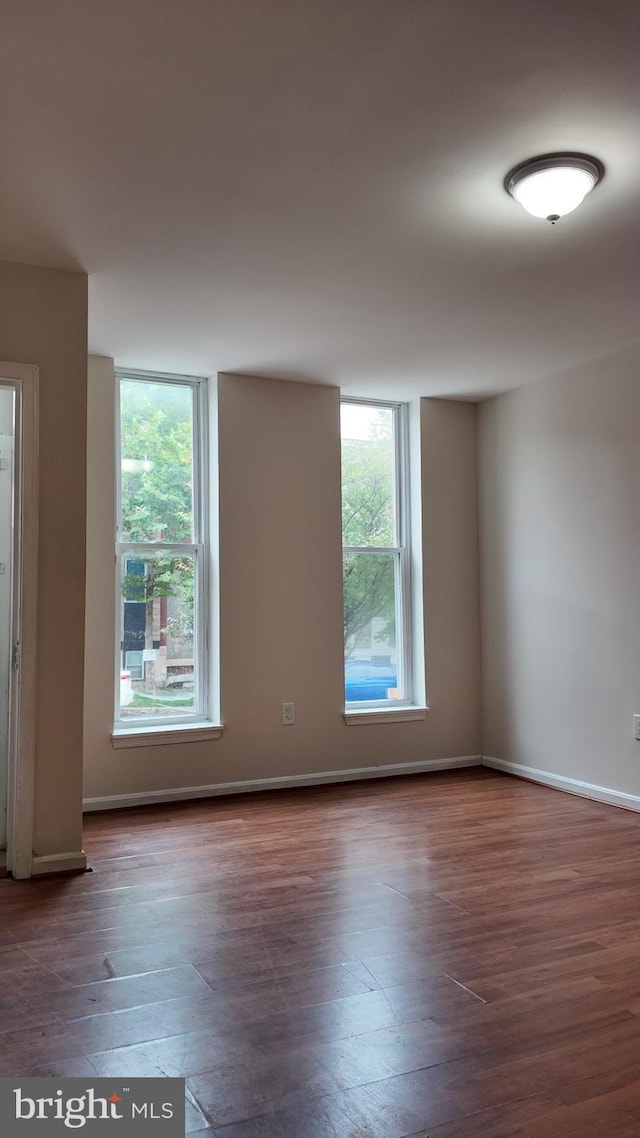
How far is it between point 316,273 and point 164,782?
2.81m

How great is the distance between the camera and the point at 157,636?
15.7ft

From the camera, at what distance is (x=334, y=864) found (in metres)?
3.43

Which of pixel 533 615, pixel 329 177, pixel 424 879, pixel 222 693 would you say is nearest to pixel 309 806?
pixel 222 693

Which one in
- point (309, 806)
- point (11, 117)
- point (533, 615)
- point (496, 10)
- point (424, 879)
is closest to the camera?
point (496, 10)

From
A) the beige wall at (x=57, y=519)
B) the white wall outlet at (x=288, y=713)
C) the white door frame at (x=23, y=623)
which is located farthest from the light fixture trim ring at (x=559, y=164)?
the white wall outlet at (x=288, y=713)

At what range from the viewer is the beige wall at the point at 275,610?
4508mm

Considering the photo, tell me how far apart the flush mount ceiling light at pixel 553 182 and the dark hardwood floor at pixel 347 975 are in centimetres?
239

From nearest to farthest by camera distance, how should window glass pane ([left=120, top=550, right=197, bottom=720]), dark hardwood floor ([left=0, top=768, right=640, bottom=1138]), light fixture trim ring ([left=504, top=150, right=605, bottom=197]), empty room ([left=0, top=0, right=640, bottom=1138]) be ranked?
dark hardwood floor ([left=0, top=768, right=640, bottom=1138])
empty room ([left=0, top=0, right=640, bottom=1138])
light fixture trim ring ([left=504, top=150, right=605, bottom=197])
window glass pane ([left=120, top=550, right=197, bottom=720])

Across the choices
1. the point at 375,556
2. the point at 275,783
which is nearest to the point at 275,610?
the point at 375,556

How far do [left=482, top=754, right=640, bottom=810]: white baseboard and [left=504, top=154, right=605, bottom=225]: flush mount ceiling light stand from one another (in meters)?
→ 2.98

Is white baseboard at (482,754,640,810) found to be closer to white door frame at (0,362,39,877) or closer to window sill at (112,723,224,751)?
window sill at (112,723,224,751)

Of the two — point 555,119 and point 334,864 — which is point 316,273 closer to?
point 555,119

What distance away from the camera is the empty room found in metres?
2.01

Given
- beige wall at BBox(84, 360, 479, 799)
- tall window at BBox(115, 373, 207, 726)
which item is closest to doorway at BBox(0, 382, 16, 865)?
beige wall at BBox(84, 360, 479, 799)
